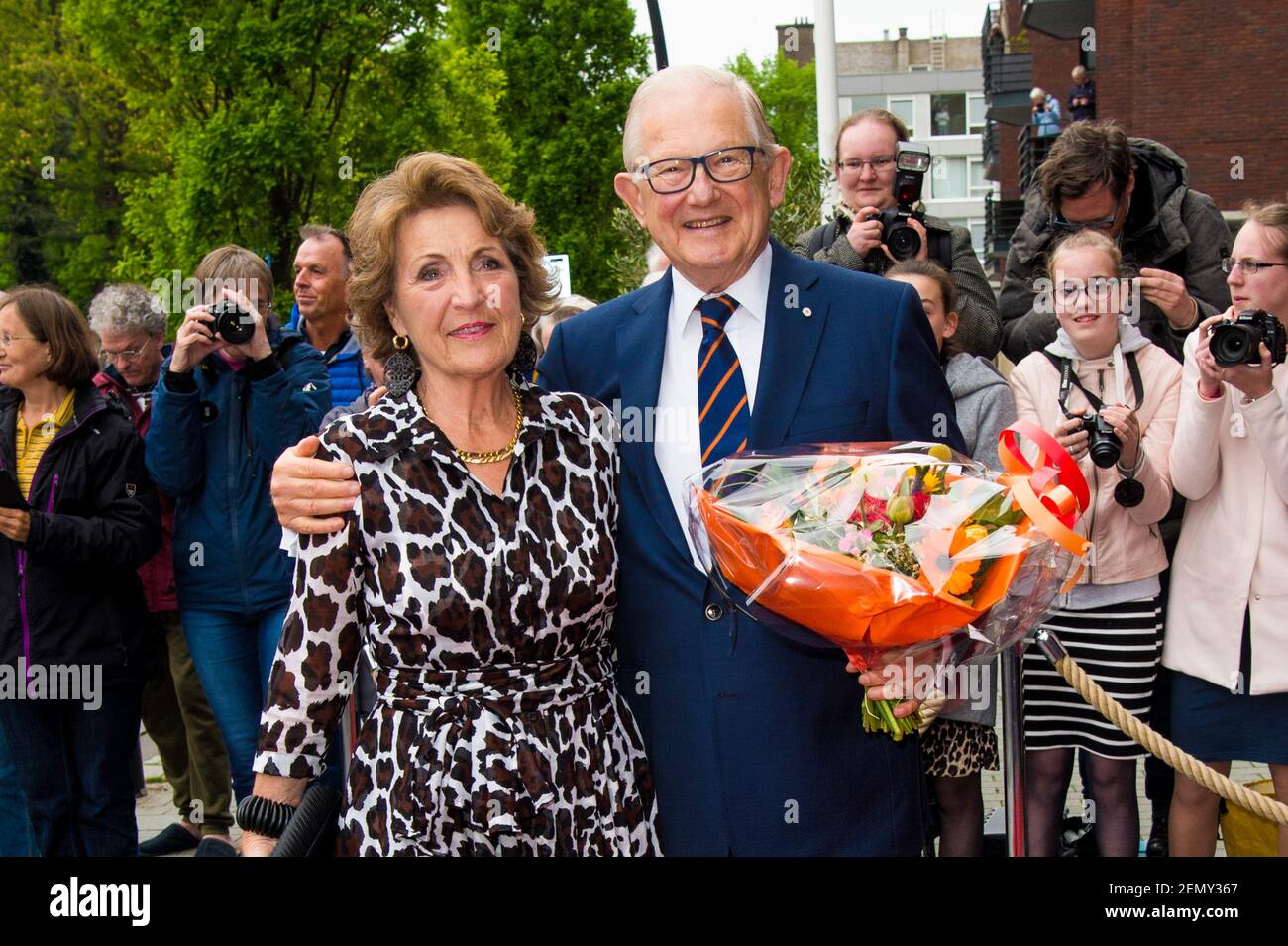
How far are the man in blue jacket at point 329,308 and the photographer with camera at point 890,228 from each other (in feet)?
7.15

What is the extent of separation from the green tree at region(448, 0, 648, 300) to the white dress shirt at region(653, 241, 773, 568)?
3093 centimetres

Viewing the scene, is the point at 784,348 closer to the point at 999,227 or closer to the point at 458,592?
the point at 458,592

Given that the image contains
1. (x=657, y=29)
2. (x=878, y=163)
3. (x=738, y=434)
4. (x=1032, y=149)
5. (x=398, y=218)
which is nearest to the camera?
(x=398, y=218)

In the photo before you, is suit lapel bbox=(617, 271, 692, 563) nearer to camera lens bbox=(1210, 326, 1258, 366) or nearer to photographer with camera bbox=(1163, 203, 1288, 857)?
camera lens bbox=(1210, 326, 1258, 366)

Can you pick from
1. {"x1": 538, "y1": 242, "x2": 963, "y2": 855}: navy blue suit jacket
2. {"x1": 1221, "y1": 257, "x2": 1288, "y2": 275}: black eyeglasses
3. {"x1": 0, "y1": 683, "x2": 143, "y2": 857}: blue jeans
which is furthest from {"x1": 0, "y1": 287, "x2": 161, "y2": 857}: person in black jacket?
{"x1": 1221, "y1": 257, "x2": 1288, "y2": 275}: black eyeglasses

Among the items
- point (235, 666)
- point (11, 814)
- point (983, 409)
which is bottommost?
point (11, 814)

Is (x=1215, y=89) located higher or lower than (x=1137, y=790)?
higher

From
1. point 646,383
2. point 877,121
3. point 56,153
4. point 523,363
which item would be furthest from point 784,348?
point 56,153

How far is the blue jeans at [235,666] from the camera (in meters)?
5.83

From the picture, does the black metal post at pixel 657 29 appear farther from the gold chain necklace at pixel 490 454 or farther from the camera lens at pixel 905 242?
the gold chain necklace at pixel 490 454

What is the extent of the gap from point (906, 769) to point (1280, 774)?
2123 mm

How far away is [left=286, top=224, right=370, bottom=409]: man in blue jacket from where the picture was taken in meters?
6.38

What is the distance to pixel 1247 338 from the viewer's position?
404 cm

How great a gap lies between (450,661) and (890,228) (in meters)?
3.33
